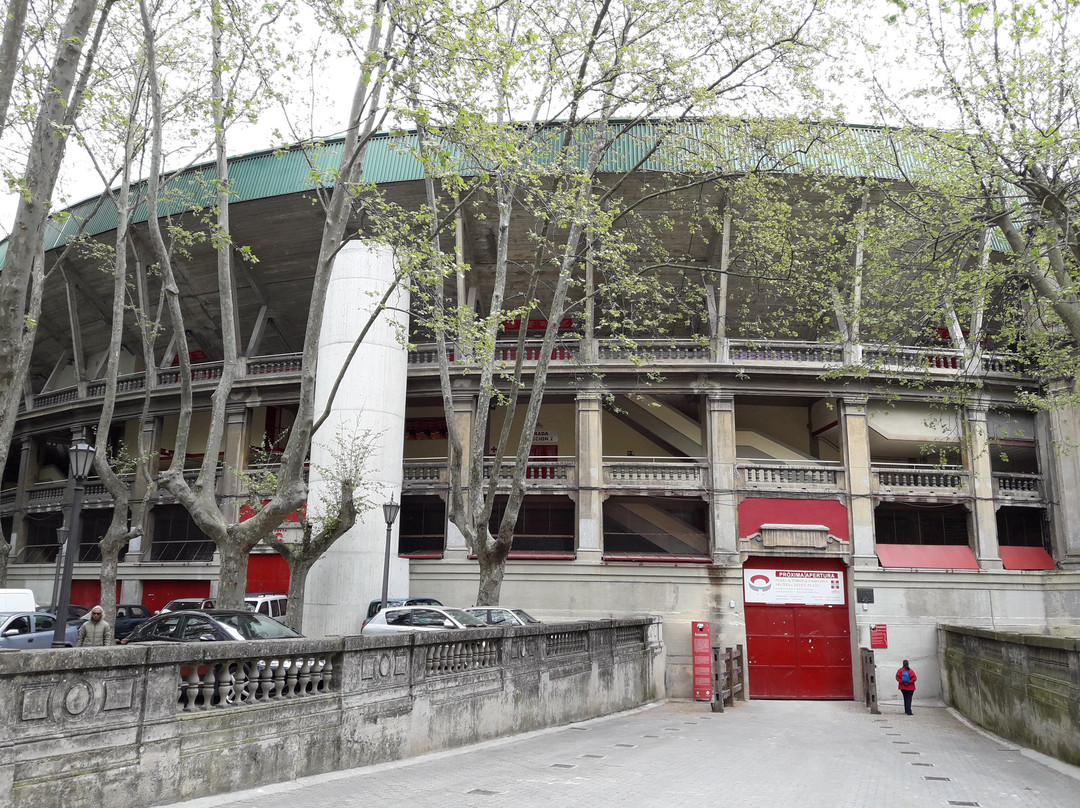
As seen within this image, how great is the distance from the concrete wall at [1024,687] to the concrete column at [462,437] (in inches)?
541

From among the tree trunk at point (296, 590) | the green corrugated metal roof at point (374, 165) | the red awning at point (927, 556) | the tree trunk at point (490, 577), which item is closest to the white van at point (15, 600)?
the tree trunk at point (296, 590)

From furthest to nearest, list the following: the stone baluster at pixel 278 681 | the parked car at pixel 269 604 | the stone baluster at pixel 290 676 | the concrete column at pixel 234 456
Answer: the concrete column at pixel 234 456 → the parked car at pixel 269 604 → the stone baluster at pixel 290 676 → the stone baluster at pixel 278 681

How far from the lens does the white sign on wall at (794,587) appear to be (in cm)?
2297

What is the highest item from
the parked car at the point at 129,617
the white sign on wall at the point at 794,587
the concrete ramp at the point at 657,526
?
the concrete ramp at the point at 657,526

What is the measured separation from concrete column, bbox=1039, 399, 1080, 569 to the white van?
28.4 m

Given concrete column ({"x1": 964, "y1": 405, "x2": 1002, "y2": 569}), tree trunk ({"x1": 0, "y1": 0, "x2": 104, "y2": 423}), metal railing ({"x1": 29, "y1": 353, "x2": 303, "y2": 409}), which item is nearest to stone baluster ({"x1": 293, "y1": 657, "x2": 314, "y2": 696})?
tree trunk ({"x1": 0, "y1": 0, "x2": 104, "y2": 423})

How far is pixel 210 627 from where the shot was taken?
1217 cm

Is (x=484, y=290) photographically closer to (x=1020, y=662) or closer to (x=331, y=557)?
(x=331, y=557)

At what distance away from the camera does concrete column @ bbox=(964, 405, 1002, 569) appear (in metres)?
22.9

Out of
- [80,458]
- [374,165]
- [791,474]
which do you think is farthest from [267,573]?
[791,474]

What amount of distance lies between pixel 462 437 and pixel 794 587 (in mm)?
10922

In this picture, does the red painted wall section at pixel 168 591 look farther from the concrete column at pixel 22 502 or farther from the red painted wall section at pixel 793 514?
the red painted wall section at pixel 793 514

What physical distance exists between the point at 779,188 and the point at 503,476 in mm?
12445

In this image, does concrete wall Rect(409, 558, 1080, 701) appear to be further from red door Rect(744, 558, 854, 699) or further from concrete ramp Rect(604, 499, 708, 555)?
concrete ramp Rect(604, 499, 708, 555)
